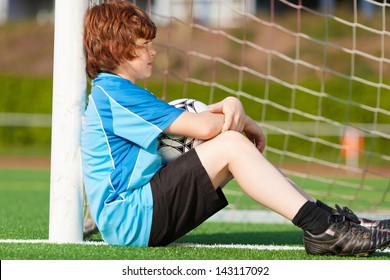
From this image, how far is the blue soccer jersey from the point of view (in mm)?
3510

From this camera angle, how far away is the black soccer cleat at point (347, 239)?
136 inches

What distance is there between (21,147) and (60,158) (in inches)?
558

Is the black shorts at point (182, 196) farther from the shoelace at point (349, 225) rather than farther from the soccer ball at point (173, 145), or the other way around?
the shoelace at point (349, 225)

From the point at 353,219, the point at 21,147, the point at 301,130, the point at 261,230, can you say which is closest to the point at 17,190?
the point at 261,230

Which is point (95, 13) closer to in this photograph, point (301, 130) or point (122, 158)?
point (122, 158)

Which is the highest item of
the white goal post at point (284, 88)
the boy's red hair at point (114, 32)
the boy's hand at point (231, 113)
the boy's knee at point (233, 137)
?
the boy's red hair at point (114, 32)

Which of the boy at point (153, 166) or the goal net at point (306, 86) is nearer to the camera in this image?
the boy at point (153, 166)

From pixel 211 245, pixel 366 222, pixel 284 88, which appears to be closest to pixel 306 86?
pixel 284 88

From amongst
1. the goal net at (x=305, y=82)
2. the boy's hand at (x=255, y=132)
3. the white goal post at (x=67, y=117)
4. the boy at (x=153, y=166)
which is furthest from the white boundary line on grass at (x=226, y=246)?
A: the goal net at (x=305, y=82)

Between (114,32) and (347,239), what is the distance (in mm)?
1286

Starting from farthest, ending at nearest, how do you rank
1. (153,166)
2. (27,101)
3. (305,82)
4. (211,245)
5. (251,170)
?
(27,101) → (305,82) → (211,245) → (153,166) → (251,170)

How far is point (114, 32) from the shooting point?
3617mm

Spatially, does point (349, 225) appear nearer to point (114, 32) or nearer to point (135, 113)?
point (135, 113)

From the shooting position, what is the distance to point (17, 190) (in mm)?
8797
